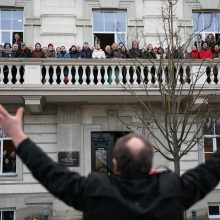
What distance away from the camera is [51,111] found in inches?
673

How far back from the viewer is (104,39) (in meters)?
18.8

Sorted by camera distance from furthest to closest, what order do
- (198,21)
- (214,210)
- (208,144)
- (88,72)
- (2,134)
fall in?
(198,21) < (208,144) < (2,134) < (214,210) < (88,72)

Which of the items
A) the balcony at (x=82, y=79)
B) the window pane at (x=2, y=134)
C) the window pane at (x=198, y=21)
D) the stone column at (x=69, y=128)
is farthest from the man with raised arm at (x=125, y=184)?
the window pane at (x=198, y=21)

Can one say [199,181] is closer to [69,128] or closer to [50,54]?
[50,54]

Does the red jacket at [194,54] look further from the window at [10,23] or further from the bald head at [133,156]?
the bald head at [133,156]

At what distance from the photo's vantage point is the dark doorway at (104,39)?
18719 mm

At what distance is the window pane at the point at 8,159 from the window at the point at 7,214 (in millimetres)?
1343

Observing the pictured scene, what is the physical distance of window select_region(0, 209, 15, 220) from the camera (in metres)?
16.5

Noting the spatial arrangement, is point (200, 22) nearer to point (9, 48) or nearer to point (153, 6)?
point (153, 6)

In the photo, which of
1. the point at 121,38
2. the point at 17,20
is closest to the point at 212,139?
the point at 121,38

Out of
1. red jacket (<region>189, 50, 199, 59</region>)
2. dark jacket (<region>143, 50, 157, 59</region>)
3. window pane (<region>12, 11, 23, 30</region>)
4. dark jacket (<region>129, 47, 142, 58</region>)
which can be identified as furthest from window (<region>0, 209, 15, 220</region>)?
red jacket (<region>189, 50, 199, 59</region>)

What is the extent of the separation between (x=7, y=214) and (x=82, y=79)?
5248mm

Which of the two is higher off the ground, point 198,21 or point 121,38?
point 198,21

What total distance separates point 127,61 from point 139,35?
2.28m
